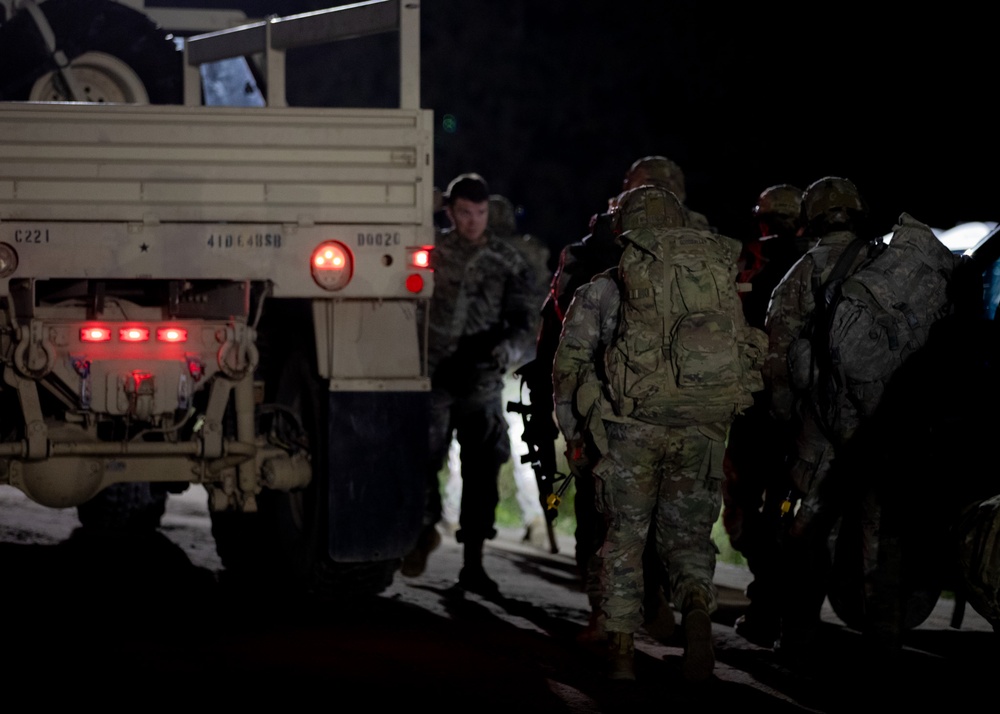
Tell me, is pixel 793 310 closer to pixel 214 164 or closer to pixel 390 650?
pixel 390 650

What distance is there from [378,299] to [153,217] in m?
1.07

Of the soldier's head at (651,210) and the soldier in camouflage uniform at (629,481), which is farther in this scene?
the soldier's head at (651,210)

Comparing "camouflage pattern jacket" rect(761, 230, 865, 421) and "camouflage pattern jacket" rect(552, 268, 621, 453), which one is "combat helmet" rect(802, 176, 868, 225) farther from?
"camouflage pattern jacket" rect(552, 268, 621, 453)

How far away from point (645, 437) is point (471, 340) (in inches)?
116

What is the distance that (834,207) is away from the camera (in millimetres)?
7309

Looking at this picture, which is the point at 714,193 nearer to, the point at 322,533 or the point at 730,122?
the point at 730,122

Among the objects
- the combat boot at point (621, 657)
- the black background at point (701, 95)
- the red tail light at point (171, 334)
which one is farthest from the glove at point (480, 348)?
the combat boot at point (621, 657)

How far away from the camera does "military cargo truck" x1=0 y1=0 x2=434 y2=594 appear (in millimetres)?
7090

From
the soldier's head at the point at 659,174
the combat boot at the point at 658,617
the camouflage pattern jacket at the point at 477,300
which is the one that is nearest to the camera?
the combat boot at the point at 658,617

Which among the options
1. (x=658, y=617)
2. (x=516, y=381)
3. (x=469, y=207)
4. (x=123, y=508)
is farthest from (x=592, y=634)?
(x=516, y=381)

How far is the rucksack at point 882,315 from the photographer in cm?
684

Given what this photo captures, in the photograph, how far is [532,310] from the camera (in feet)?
30.6

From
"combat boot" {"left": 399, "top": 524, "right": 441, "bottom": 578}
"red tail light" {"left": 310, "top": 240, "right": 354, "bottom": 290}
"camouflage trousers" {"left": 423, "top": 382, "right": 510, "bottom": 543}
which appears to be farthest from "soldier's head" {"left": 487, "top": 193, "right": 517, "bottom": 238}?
"red tail light" {"left": 310, "top": 240, "right": 354, "bottom": 290}

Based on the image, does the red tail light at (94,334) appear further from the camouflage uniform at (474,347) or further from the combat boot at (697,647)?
the combat boot at (697,647)
